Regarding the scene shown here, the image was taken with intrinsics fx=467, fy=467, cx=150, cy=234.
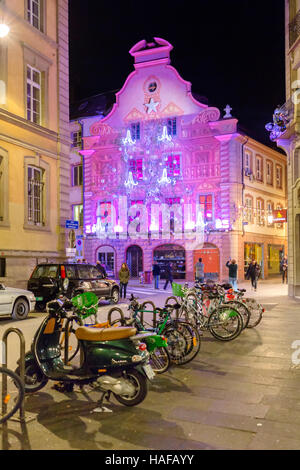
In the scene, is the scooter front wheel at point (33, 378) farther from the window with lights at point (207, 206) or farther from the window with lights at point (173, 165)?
the window with lights at point (173, 165)

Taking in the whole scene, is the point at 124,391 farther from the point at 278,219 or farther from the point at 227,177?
the point at 227,177

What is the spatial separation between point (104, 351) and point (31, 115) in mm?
17555

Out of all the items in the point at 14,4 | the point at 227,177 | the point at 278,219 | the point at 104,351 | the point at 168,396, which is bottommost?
the point at 168,396

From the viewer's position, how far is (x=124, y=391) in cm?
556

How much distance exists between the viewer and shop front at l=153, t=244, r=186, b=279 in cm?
3600

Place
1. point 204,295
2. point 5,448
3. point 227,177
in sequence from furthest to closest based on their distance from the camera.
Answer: point 227,177
point 204,295
point 5,448

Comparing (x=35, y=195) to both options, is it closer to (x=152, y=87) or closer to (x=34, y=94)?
(x=34, y=94)

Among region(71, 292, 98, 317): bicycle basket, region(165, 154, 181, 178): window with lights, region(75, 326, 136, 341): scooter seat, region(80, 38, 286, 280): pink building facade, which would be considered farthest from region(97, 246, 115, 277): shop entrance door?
region(75, 326, 136, 341): scooter seat

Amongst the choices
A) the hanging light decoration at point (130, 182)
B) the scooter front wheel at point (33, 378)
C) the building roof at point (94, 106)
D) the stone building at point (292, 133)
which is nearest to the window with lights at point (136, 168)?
the hanging light decoration at point (130, 182)

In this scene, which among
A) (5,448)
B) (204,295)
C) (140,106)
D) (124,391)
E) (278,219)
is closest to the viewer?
(5,448)

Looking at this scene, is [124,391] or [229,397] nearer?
[124,391]

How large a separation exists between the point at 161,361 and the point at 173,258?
94.5ft

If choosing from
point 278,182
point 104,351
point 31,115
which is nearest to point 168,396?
point 104,351

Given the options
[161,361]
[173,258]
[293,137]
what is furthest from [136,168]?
[161,361]
